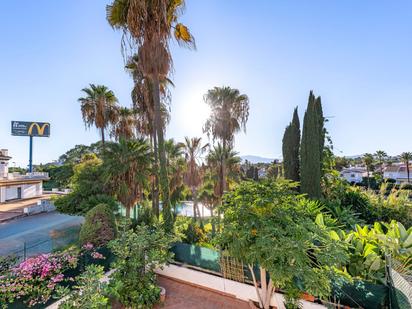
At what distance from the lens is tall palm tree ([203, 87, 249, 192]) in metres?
14.9

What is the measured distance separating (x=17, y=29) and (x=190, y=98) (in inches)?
302

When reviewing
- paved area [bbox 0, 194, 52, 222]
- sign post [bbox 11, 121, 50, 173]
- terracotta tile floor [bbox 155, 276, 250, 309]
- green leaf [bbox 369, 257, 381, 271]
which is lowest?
terracotta tile floor [bbox 155, 276, 250, 309]

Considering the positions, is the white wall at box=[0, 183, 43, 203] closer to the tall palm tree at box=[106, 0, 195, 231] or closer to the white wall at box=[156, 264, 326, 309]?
the tall palm tree at box=[106, 0, 195, 231]

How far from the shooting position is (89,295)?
4.08 metres

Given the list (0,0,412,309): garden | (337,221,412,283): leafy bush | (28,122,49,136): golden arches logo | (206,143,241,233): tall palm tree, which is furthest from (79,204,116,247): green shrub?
(28,122,49,136): golden arches logo

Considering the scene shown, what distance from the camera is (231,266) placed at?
6.02 m

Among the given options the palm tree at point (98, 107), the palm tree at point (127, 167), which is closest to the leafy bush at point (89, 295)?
the palm tree at point (127, 167)

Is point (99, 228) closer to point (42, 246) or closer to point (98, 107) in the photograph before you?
point (42, 246)

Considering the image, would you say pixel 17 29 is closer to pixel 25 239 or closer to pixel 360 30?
pixel 25 239

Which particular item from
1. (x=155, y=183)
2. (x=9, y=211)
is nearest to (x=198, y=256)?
(x=155, y=183)

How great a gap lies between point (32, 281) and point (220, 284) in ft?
14.8

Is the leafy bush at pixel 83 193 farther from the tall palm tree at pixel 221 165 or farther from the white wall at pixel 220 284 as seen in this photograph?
the white wall at pixel 220 284

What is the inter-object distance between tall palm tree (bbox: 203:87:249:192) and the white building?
2122 centimetres

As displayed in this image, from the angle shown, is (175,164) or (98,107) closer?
(98,107)
